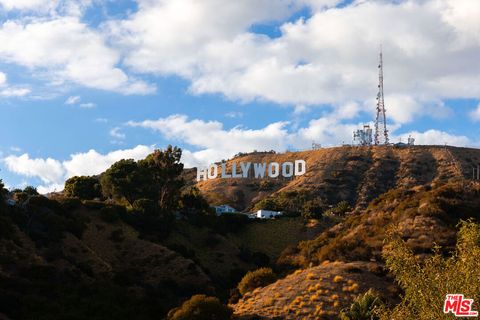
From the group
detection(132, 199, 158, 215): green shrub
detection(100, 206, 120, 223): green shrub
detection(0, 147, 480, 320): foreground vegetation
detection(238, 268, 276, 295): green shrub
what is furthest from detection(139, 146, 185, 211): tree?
detection(238, 268, 276, 295): green shrub

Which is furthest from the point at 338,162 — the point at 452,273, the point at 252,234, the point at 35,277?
the point at 452,273

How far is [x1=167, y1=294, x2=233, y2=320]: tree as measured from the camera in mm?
43531

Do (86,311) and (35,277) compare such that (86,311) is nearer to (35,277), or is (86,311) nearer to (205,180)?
(35,277)

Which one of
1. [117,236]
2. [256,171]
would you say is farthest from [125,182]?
[256,171]

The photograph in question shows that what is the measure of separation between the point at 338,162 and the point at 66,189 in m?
88.1

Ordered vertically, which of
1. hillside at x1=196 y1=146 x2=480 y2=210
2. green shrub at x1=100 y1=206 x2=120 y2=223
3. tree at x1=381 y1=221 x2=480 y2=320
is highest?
hillside at x1=196 y1=146 x2=480 y2=210

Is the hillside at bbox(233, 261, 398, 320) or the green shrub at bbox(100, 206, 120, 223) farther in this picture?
the green shrub at bbox(100, 206, 120, 223)

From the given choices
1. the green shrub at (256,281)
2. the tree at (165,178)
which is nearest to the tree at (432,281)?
the green shrub at (256,281)

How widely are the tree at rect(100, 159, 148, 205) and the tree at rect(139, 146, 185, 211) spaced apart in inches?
63.8

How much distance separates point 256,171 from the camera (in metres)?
165

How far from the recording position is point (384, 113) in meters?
174

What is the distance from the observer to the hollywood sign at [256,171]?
536 feet

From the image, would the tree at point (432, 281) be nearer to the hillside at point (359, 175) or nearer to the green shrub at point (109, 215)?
the green shrub at point (109, 215)

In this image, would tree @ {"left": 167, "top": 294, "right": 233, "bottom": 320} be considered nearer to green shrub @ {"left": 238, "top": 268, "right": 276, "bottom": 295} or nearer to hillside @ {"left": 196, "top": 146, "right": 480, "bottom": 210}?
green shrub @ {"left": 238, "top": 268, "right": 276, "bottom": 295}
